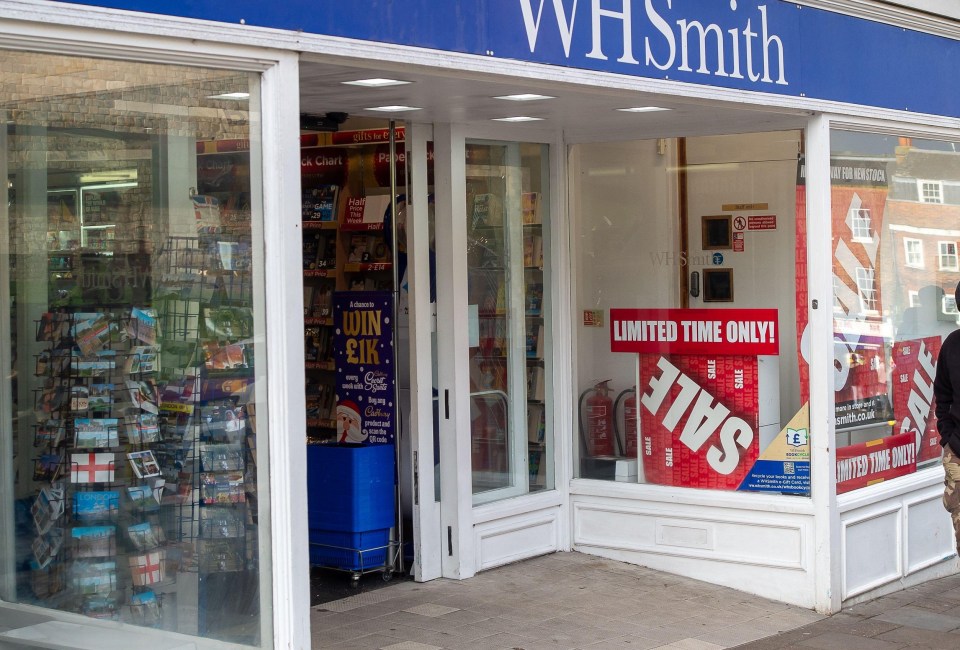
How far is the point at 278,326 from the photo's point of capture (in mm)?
4531

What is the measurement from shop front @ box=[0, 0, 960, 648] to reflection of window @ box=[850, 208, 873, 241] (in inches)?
1.2

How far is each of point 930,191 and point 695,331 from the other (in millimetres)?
2196

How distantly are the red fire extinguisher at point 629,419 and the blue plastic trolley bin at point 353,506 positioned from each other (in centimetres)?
157

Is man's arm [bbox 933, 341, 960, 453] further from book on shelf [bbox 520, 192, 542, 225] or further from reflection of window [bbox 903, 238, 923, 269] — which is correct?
book on shelf [bbox 520, 192, 542, 225]

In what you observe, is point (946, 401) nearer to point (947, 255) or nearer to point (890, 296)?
point (890, 296)

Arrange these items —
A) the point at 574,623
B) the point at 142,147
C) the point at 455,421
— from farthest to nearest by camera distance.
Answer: the point at 455,421 → the point at 574,623 → the point at 142,147

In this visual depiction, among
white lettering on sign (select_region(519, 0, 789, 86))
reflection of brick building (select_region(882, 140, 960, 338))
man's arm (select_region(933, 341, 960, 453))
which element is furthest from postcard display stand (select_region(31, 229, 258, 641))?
reflection of brick building (select_region(882, 140, 960, 338))

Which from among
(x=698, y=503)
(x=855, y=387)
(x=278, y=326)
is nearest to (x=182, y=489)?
(x=278, y=326)

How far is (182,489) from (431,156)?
331cm

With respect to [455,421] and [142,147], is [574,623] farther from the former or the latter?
[142,147]

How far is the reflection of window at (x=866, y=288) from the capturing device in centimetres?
772

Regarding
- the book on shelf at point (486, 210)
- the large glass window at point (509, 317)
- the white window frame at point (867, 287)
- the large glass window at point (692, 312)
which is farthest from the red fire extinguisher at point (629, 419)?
the white window frame at point (867, 287)

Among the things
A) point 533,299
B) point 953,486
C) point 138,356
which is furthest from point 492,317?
point 138,356

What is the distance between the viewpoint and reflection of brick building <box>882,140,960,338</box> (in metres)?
8.17
